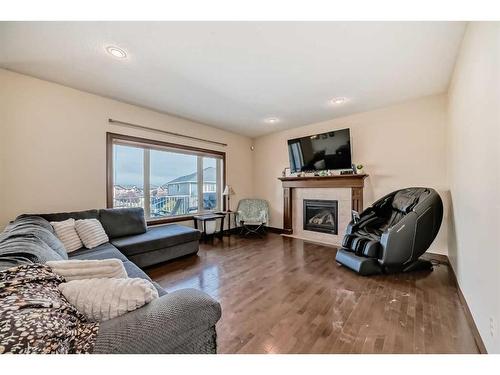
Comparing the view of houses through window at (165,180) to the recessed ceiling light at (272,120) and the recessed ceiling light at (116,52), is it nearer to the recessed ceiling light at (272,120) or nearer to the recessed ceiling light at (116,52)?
the recessed ceiling light at (272,120)

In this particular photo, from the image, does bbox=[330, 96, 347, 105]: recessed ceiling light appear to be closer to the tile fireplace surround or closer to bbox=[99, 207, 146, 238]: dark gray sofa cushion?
the tile fireplace surround

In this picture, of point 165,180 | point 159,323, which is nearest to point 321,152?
point 165,180

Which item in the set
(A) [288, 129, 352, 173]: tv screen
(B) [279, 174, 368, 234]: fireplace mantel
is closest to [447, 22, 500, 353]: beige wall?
(B) [279, 174, 368, 234]: fireplace mantel

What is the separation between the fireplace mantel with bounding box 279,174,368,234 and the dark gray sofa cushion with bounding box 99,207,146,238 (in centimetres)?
294

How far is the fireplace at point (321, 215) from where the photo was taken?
4.03m

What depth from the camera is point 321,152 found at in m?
4.04

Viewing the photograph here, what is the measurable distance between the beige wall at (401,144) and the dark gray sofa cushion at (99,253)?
388 centimetres

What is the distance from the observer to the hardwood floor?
1.42m

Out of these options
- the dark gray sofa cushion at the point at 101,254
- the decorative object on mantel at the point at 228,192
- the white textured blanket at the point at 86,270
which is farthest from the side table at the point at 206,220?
the white textured blanket at the point at 86,270

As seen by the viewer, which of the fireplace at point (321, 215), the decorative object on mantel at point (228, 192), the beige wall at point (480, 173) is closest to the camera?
the beige wall at point (480, 173)

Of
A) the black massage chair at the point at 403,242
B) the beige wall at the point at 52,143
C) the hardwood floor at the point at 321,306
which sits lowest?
the hardwood floor at the point at 321,306

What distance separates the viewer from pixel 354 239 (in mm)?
2807
